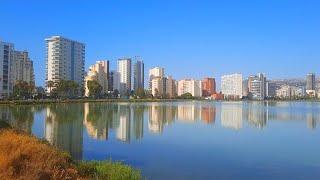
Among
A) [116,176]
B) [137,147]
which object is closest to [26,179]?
[116,176]

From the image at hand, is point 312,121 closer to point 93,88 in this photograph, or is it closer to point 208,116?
point 208,116

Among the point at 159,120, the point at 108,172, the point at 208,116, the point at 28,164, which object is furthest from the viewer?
the point at 208,116

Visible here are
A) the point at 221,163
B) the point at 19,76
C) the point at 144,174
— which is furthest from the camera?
the point at 19,76

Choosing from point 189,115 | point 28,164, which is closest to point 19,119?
point 189,115

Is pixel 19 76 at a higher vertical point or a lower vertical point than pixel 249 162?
higher

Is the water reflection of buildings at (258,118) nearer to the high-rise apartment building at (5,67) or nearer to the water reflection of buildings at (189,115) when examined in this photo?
the water reflection of buildings at (189,115)

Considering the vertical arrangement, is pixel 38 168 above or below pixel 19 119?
above

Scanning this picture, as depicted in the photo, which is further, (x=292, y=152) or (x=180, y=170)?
(x=292, y=152)

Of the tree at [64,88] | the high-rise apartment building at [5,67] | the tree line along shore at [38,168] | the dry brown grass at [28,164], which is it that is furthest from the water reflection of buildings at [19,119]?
the high-rise apartment building at [5,67]

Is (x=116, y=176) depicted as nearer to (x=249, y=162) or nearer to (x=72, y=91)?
(x=249, y=162)

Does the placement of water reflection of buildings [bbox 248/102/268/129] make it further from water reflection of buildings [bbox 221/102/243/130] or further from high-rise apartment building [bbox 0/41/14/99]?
high-rise apartment building [bbox 0/41/14/99]

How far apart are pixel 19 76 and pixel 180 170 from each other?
184 metres

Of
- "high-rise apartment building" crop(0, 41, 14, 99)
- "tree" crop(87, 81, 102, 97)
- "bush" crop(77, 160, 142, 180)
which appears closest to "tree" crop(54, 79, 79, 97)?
"tree" crop(87, 81, 102, 97)

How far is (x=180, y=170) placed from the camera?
69.2ft
